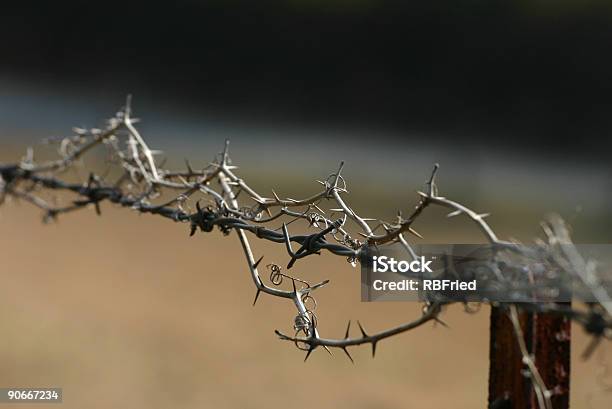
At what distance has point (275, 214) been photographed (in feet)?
2.45

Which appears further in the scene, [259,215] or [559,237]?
[259,215]

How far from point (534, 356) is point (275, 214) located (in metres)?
0.29

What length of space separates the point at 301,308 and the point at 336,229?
71mm

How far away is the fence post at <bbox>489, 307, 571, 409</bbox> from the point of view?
20.7 inches

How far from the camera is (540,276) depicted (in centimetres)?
49

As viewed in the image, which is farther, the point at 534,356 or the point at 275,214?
the point at 275,214

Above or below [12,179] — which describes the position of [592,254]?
below

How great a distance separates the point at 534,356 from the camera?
527mm

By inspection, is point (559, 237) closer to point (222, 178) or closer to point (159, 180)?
point (222, 178)

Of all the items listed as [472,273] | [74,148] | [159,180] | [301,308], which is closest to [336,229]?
[301,308]

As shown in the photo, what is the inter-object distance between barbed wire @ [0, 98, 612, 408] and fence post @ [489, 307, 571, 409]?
11 mm

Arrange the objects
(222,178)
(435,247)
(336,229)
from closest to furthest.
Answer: (435,247) < (336,229) < (222,178)

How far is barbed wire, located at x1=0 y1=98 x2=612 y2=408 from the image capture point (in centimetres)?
47

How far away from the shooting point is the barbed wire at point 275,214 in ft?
1.54
